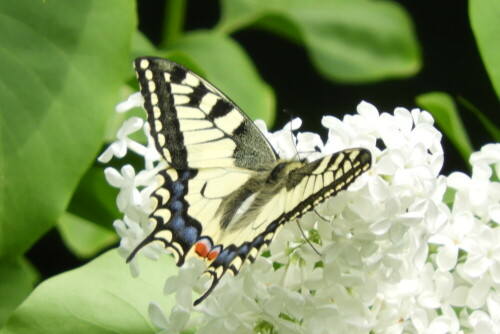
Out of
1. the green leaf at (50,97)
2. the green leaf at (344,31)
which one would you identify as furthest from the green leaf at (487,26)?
the green leaf at (344,31)

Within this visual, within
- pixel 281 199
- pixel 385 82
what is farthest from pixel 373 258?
pixel 385 82

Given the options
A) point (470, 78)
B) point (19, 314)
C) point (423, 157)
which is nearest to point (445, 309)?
point (423, 157)

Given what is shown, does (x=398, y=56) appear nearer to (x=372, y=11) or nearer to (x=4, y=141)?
(x=372, y=11)

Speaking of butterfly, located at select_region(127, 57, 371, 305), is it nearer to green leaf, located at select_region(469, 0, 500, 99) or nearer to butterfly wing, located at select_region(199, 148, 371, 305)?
butterfly wing, located at select_region(199, 148, 371, 305)

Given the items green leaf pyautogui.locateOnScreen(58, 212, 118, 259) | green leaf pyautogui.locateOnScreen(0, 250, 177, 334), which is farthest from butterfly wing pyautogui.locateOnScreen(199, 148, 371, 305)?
green leaf pyautogui.locateOnScreen(58, 212, 118, 259)

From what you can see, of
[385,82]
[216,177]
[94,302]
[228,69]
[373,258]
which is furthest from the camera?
[385,82]

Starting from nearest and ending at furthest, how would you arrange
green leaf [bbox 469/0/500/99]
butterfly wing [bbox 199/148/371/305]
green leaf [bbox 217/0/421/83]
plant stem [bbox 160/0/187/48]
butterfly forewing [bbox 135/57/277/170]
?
butterfly wing [bbox 199/148/371/305] < butterfly forewing [bbox 135/57/277/170] < green leaf [bbox 469/0/500/99] < plant stem [bbox 160/0/187/48] < green leaf [bbox 217/0/421/83]

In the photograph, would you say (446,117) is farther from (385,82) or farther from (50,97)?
(385,82)

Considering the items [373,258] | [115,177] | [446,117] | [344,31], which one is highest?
[115,177]
